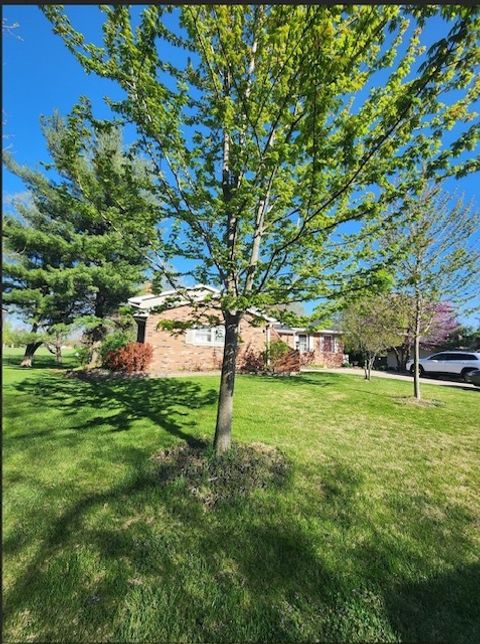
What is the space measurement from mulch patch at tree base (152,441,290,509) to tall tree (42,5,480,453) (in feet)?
0.82

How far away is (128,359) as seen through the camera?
13188mm

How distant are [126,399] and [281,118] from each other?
280 inches

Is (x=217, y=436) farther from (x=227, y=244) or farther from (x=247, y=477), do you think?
(x=227, y=244)

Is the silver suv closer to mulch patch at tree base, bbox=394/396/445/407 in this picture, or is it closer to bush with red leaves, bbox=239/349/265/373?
bush with red leaves, bbox=239/349/265/373

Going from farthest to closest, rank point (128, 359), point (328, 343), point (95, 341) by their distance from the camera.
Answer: point (328, 343), point (95, 341), point (128, 359)

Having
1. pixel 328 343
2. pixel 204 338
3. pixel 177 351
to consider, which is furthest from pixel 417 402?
pixel 328 343

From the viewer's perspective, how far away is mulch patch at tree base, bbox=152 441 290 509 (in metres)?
3.49

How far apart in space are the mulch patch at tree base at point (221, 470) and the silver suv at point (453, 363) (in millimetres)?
16027

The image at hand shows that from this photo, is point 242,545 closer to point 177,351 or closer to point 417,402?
point 417,402

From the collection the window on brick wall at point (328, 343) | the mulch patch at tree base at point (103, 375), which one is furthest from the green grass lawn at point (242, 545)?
Answer: the window on brick wall at point (328, 343)

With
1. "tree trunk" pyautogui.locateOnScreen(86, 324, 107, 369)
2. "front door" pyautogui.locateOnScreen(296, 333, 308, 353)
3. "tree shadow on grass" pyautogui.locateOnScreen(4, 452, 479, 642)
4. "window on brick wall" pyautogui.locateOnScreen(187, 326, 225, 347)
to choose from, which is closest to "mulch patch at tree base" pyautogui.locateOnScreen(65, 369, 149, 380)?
"tree trunk" pyautogui.locateOnScreen(86, 324, 107, 369)

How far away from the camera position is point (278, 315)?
3885 mm

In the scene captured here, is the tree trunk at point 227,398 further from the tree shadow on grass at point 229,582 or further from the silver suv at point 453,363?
the silver suv at point 453,363

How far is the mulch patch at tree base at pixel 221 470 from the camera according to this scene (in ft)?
11.5
